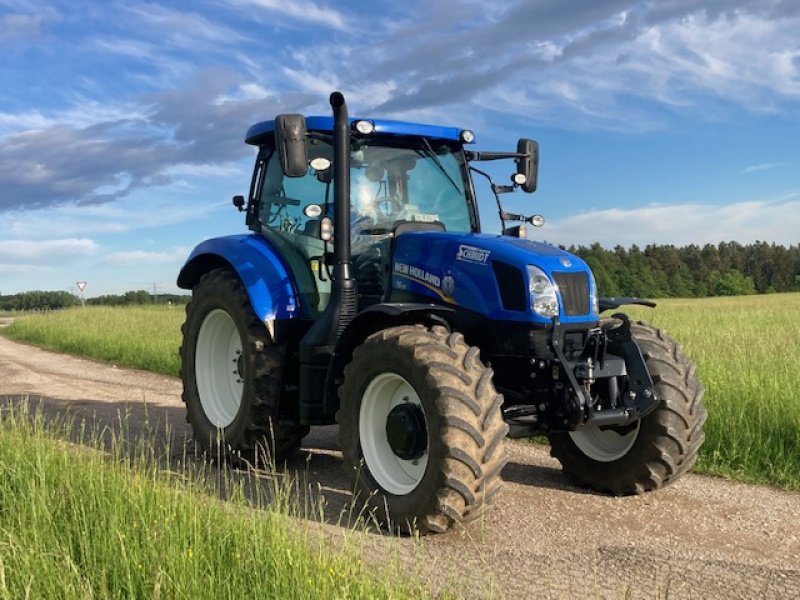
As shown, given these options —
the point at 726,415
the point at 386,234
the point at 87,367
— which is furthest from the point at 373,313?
the point at 87,367

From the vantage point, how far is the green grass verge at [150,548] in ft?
9.36

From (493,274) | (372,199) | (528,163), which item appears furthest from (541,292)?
(528,163)

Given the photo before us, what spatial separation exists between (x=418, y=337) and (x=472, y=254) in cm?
72

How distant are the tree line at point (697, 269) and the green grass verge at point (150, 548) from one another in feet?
224

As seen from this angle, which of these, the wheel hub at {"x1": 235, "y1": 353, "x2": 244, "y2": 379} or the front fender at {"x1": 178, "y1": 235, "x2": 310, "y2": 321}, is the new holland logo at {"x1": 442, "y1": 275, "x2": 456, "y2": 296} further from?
the wheel hub at {"x1": 235, "y1": 353, "x2": 244, "y2": 379}

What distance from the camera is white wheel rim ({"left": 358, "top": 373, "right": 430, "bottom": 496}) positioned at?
4414 millimetres

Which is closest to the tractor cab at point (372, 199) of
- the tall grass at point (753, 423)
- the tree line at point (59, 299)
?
the tall grass at point (753, 423)

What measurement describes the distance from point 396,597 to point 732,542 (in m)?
2.25

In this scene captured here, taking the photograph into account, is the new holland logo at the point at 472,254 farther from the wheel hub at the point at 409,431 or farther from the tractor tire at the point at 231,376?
the tractor tire at the point at 231,376

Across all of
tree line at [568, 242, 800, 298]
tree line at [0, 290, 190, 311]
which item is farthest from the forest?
tree line at [0, 290, 190, 311]

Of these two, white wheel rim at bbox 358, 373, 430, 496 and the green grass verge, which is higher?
white wheel rim at bbox 358, 373, 430, 496

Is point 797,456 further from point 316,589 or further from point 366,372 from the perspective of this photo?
point 316,589

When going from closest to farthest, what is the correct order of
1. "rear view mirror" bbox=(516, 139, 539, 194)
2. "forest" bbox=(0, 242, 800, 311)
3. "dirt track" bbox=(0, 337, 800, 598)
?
"dirt track" bbox=(0, 337, 800, 598) → "rear view mirror" bbox=(516, 139, 539, 194) → "forest" bbox=(0, 242, 800, 311)

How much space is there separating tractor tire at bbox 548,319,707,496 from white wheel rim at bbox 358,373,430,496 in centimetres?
140
